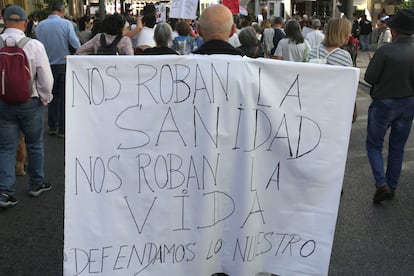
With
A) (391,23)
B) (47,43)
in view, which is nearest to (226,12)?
(391,23)

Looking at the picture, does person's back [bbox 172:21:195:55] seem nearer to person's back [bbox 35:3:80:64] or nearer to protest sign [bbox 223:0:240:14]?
person's back [bbox 35:3:80:64]

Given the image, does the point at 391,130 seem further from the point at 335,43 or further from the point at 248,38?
the point at 248,38

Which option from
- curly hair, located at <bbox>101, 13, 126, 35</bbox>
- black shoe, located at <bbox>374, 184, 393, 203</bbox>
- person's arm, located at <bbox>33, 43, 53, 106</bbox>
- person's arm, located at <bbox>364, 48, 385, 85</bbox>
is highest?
curly hair, located at <bbox>101, 13, 126, 35</bbox>

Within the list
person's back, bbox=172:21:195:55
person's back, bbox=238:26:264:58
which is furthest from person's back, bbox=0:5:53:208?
person's back, bbox=172:21:195:55

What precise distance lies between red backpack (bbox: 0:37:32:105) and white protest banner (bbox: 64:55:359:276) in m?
1.92

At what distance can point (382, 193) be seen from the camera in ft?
15.1

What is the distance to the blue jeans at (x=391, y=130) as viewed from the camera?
14.7 feet

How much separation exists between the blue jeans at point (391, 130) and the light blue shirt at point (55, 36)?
427 centimetres

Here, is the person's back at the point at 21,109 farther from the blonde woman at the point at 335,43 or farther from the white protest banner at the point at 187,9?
the white protest banner at the point at 187,9

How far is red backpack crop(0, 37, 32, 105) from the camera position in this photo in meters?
4.16

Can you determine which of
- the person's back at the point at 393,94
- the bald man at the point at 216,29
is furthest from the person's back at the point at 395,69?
the bald man at the point at 216,29

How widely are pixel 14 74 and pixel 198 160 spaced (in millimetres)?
2307

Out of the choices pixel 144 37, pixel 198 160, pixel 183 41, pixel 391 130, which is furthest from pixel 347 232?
pixel 183 41

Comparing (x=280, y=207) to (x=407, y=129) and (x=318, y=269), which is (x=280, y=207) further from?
(x=407, y=129)
